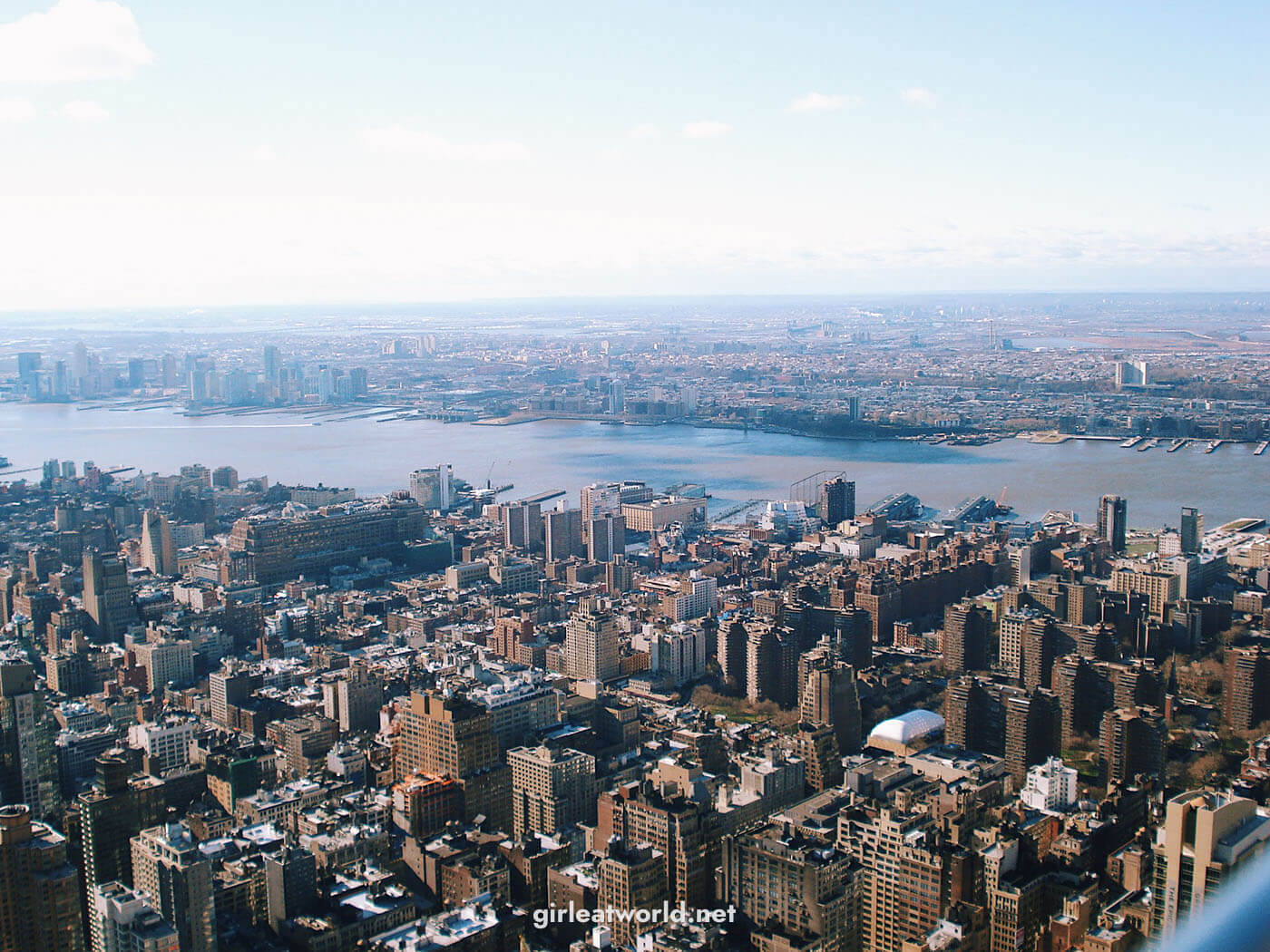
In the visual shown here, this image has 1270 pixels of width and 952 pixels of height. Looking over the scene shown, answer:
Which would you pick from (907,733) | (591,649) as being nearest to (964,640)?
(907,733)

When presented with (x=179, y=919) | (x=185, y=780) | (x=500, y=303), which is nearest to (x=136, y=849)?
(x=179, y=919)

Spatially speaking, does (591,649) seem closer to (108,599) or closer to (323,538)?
(108,599)

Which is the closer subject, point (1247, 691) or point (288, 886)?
point (288, 886)

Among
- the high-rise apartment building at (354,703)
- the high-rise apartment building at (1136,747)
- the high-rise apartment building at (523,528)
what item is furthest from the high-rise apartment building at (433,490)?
the high-rise apartment building at (1136,747)

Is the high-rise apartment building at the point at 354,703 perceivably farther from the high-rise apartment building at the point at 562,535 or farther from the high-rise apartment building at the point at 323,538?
the high-rise apartment building at the point at 562,535

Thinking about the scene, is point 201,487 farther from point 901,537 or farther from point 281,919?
point 281,919

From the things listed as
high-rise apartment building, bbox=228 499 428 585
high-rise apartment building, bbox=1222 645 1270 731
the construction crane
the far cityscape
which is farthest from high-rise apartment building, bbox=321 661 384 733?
the construction crane
